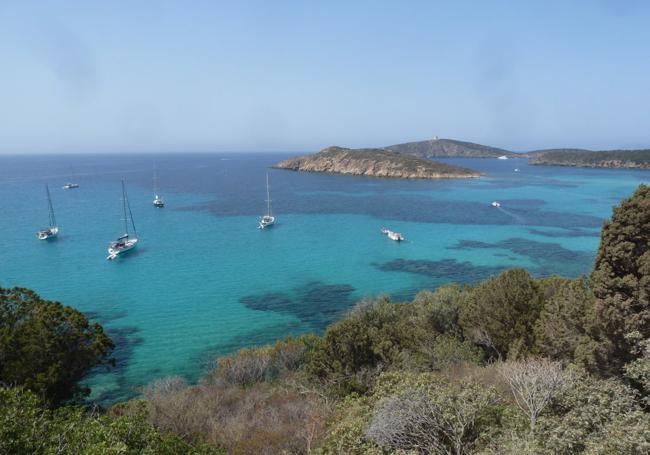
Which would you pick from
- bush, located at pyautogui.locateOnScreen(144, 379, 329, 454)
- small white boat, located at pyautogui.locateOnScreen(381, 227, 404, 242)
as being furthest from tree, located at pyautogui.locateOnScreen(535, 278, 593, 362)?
small white boat, located at pyautogui.locateOnScreen(381, 227, 404, 242)

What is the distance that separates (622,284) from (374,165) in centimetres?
13718

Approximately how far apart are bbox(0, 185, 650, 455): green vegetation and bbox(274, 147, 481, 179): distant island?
120077 millimetres

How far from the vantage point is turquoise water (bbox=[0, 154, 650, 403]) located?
29219 millimetres

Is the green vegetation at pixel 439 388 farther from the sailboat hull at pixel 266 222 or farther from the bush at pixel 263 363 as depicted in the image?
the sailboat hull at pixel 266 222

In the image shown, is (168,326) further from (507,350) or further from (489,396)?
(489,396)

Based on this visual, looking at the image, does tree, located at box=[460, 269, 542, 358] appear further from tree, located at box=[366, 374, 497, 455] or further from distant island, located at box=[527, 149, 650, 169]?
distant island, located at box=[527, 149, 650, 169]

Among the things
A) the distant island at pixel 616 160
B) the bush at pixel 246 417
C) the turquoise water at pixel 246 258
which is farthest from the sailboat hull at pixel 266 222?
the distant island at pixel 616 160

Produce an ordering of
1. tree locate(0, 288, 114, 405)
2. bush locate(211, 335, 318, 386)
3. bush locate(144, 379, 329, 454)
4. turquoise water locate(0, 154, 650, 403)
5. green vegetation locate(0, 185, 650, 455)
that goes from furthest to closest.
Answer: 1. turquoise water locate(0, 154, 650, 403)
2. bush locate(211, 335, 318, 386)
3. tree locate(0, 288, 114, 405)
4. bush locate(144, 379, 329, 454)
5. green vegetation locate(0, 185, 650, 455)

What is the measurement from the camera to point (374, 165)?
150500 mm

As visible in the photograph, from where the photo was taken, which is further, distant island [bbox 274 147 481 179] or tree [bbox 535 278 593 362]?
distant island [bbox 274 147 481 179]

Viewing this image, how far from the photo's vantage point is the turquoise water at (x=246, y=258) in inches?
1150

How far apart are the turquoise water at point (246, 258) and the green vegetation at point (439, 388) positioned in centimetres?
725

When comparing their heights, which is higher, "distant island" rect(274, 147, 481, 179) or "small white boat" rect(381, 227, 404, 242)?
"distant island" rect(274, 147, 481, 179)

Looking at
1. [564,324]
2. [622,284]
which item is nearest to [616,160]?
[564,324]
